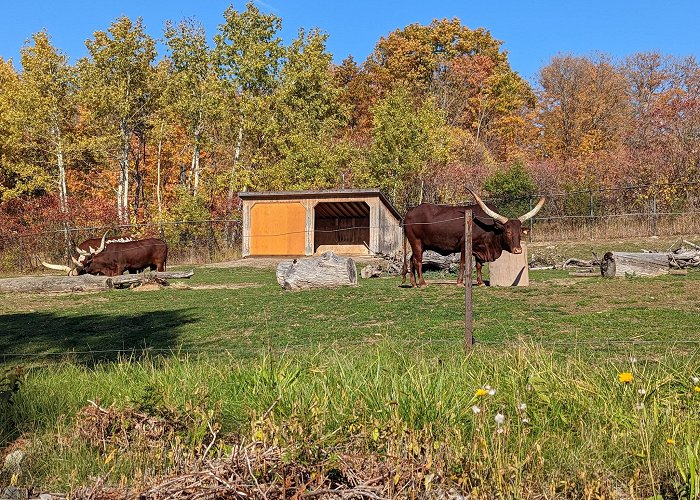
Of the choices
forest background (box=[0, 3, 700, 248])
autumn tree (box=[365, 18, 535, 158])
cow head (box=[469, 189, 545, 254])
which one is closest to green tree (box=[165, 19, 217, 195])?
forest background (box=[0, 3, 700, 248])

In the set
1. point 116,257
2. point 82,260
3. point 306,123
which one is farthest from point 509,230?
point 306,123

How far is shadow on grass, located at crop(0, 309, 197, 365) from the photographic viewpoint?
26.9ft

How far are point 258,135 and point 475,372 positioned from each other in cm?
3802

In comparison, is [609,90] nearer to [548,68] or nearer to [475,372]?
[548,68]

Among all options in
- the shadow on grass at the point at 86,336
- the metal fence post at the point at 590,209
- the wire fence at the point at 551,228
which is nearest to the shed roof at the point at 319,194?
the wire fence at the point at 551,228

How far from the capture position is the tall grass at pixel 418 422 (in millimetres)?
3686

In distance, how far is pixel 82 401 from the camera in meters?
5.23

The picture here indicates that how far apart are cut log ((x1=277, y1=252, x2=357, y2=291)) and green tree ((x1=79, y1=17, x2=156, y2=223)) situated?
22598mm

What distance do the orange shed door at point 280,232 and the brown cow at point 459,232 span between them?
14890 millimetres

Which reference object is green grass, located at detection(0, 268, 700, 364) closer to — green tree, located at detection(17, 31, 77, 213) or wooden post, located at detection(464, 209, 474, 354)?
wooden post, located at detection(464, 209, 474, 354)

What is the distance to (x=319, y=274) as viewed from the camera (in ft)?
54.0

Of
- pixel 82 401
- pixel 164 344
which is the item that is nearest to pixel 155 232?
pixel 164 344

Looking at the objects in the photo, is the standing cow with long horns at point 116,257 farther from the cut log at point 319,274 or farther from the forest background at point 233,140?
the forest background at point 233,140

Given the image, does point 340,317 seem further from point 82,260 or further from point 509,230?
point 82,260
